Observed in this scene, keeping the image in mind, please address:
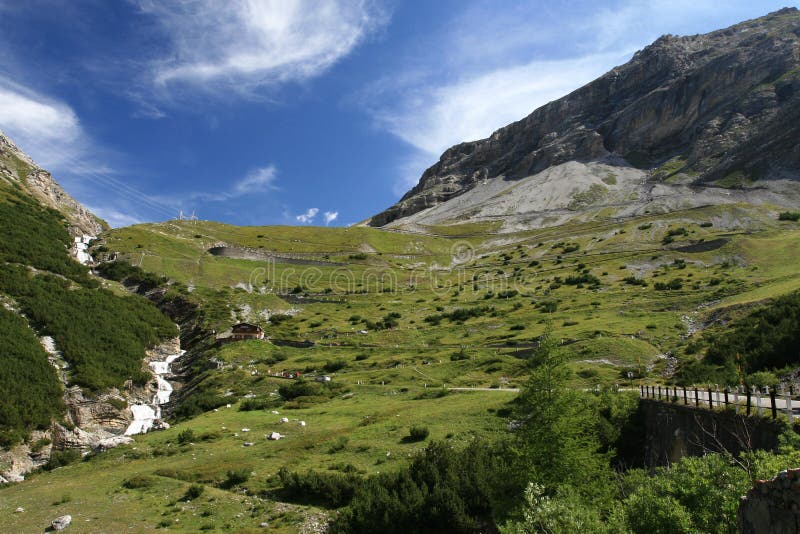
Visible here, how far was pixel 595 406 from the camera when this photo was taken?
26.6 m

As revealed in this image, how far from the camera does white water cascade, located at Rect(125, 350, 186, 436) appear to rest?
4651cm

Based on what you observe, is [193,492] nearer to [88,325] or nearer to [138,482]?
[138,482]

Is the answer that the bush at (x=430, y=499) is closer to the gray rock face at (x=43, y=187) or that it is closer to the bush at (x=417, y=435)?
the bush at (x=417, y=435)

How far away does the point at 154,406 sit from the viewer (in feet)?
173

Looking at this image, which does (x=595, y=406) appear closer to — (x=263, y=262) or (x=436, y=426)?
(x=436, y=426)

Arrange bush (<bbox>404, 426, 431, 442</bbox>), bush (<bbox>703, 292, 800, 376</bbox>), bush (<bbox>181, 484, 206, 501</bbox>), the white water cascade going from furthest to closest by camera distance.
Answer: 1. the white water cascade
2. bush (<bbox>703, 292, 800, 376</bbox>)
3. bush (<bbox>404, 426, 431, 442</bbox>)
4. bush (<bbox>181, 484, 206, 501</bbox>)

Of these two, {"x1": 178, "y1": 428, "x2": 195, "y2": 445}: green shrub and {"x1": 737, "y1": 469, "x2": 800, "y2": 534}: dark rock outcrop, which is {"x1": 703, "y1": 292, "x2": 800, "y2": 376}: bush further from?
{"x1": 178, "y1": 428, "x2": 195, "y2": 445}: green shrub

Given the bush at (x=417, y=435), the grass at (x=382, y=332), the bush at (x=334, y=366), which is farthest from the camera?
the bush at (x=334, y=366)

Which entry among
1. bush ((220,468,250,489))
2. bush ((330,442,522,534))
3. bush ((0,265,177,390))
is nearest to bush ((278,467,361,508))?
bush ((330,442,522,534))

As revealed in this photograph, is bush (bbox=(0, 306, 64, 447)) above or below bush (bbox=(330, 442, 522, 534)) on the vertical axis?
above

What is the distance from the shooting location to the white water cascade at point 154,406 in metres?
46.5

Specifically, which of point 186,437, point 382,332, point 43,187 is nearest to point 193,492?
point 186,437

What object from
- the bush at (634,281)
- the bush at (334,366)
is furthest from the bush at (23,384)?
the bush at (634,281)

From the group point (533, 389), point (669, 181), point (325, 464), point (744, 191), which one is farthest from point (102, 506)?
point (669, 181)
